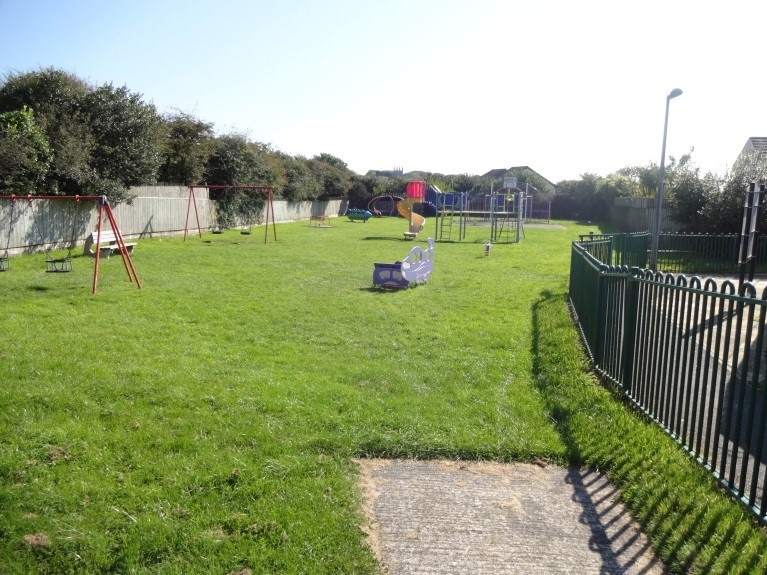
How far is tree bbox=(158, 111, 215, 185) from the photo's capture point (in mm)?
29406

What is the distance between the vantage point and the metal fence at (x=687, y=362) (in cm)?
410

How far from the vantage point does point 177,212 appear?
27000 mm

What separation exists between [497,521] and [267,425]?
2.22 metres

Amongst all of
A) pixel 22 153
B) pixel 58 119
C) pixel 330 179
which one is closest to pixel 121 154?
pixel 58 119

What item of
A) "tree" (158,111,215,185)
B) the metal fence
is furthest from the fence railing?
"tree" (158,111,215,185)

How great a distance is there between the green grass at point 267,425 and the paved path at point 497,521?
0.17m

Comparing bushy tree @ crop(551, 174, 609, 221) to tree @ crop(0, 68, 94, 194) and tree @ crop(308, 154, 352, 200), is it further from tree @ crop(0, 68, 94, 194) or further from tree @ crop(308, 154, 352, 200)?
tree @ crop(0, 68, 94, 194)

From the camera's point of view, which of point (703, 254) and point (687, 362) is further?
point (703, 254)

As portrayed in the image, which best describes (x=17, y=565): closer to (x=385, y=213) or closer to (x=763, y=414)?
(x=763, y=414)

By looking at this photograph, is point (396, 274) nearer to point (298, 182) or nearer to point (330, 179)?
point (298, 182)

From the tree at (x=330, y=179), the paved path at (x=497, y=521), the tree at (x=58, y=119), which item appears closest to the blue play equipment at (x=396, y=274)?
the paved path at (x=497, y=521)

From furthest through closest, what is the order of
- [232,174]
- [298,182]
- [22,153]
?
1. [298,182]
2. [232,174]
3. [22,153]

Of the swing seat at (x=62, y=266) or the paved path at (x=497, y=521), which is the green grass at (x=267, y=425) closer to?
the paved path at (x=497, y=521)

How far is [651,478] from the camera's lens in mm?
4547
